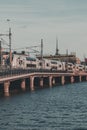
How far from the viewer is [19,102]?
3255 inches

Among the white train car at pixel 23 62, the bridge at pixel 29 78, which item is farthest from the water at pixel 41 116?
the white train car at pixel 23 62

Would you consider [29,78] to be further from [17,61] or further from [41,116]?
[41,116]

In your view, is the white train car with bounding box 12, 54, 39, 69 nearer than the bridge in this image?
No

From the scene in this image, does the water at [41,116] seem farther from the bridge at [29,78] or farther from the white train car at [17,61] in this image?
the white train car at [17,61]

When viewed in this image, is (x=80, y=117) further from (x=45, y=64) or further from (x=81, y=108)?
(x=45, y=64)

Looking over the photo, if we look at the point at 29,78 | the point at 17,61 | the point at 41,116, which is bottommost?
the point at 41,116

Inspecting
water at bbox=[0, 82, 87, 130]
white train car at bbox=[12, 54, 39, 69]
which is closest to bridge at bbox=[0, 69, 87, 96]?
white train car at bbox=[12, 54, 39, 69]

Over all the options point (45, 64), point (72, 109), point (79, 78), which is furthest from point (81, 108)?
point (79, 78)

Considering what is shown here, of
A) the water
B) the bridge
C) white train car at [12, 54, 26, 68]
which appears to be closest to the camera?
the water

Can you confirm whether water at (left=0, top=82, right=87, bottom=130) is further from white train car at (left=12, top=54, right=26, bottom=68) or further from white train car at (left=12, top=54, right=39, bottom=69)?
white train car at (left=12, top=54, right=26, bottom=68)

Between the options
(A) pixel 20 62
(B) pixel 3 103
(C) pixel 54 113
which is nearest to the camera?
(C) pixel 54 113

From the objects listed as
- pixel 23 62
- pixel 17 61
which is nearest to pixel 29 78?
pixel 17 61

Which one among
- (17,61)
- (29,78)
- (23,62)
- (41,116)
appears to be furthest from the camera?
(23,62)

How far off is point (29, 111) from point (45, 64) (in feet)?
372
